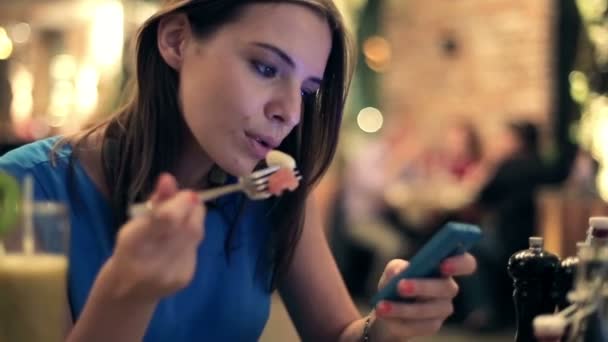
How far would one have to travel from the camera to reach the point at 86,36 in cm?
737

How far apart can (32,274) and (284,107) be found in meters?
0.48

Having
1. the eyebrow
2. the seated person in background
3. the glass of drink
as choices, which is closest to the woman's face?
the eyebrow

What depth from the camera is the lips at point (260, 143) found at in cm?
107

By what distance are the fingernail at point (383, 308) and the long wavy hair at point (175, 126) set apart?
424 millimetres

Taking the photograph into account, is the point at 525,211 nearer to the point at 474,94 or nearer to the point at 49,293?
the point at 474,94

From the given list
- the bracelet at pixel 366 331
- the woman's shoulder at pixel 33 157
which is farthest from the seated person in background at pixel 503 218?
the woman's shoulder at pixel 33 157

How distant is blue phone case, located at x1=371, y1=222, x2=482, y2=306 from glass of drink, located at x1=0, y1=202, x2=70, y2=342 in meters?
0.35

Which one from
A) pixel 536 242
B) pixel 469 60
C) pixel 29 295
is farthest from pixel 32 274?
pixel 469 60

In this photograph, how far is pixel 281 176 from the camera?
0.91m

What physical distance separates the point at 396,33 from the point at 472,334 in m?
3.59

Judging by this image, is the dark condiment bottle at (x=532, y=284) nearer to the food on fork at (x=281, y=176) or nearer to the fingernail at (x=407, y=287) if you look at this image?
the fingernail at (x=407, y=287)

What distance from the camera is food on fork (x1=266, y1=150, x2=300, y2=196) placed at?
2.93 ft

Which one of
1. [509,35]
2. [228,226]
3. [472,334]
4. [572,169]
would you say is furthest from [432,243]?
[509,35]

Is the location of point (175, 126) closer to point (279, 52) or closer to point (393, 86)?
point (279, 52)
